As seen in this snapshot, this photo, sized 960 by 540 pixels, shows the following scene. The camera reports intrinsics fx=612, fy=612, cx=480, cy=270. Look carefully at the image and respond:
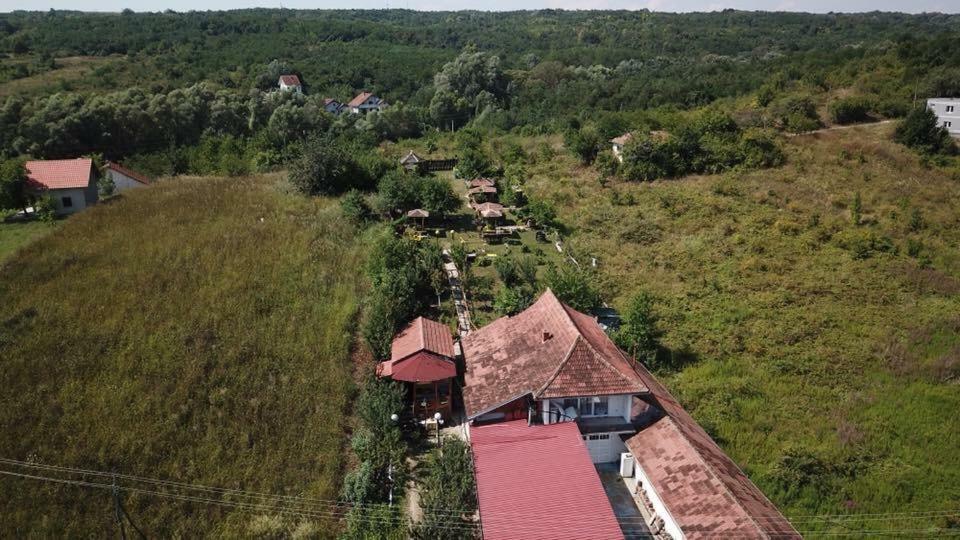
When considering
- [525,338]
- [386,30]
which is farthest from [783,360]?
[386,30]

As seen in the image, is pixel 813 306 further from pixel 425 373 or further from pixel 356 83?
pixel 356 83

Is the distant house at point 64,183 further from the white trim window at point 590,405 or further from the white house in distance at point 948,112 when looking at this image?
the white house in distance at point 948,112

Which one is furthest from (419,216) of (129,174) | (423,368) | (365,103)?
(365,103)

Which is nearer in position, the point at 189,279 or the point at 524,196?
the point at 189,279

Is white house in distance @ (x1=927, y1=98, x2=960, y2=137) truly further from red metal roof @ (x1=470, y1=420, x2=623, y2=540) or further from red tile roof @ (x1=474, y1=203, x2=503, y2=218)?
red metal roof @ (x1=470, y1=420, x2=623, y2=540)

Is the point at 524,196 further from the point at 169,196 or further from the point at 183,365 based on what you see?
the point at 183,365

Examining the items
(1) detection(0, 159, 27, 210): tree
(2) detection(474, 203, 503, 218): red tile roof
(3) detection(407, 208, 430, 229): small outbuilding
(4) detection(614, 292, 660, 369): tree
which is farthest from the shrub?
(1) detection(0, 159, 27, 210): tree

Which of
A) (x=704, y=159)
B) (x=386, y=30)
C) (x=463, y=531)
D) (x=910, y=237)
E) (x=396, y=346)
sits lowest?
(x=463, y=531)

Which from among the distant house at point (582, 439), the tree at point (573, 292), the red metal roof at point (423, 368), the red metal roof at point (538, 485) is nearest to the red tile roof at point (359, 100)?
the tree at point (573, 292)
